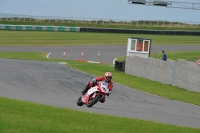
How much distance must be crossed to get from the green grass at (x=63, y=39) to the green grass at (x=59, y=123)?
1861 inches

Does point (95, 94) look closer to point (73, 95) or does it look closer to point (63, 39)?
point (73, 95)

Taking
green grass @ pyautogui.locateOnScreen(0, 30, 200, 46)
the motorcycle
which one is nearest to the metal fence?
green grass @ pyautogui.locateOnScreen(0, 30, 200, 46)

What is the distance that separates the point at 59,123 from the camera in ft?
37.0

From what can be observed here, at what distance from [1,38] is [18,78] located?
3895cm

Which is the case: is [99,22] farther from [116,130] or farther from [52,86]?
[116,130]

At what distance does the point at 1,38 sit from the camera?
215 feet

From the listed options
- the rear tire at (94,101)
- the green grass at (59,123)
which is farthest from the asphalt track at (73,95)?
the green grass at (59,123)

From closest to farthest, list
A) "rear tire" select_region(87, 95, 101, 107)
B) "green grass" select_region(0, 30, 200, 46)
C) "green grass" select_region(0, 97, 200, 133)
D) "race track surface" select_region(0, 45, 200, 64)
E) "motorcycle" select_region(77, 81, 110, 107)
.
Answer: "green grass" select_region(0, 97, 200, 133)
"motorcycle" select_region(77, 81, 110, 107)
"rear tire" select_region(87, 95, 101, 107)
"race track surface" select_region(0, 45, 200, 64)
"green grass" select_region(0, 30, 200, 46)

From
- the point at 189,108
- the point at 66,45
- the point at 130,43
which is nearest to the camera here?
the point at 189,108

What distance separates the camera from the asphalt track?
18094 millimetres

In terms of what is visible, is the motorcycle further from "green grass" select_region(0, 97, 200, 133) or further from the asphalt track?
"green grass" select_region(0, 97, 200, 133)

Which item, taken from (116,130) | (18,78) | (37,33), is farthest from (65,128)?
(37,33)

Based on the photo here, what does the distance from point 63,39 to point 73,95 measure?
47.0 meters

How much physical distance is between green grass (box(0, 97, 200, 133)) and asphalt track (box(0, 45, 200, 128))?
145 inches
